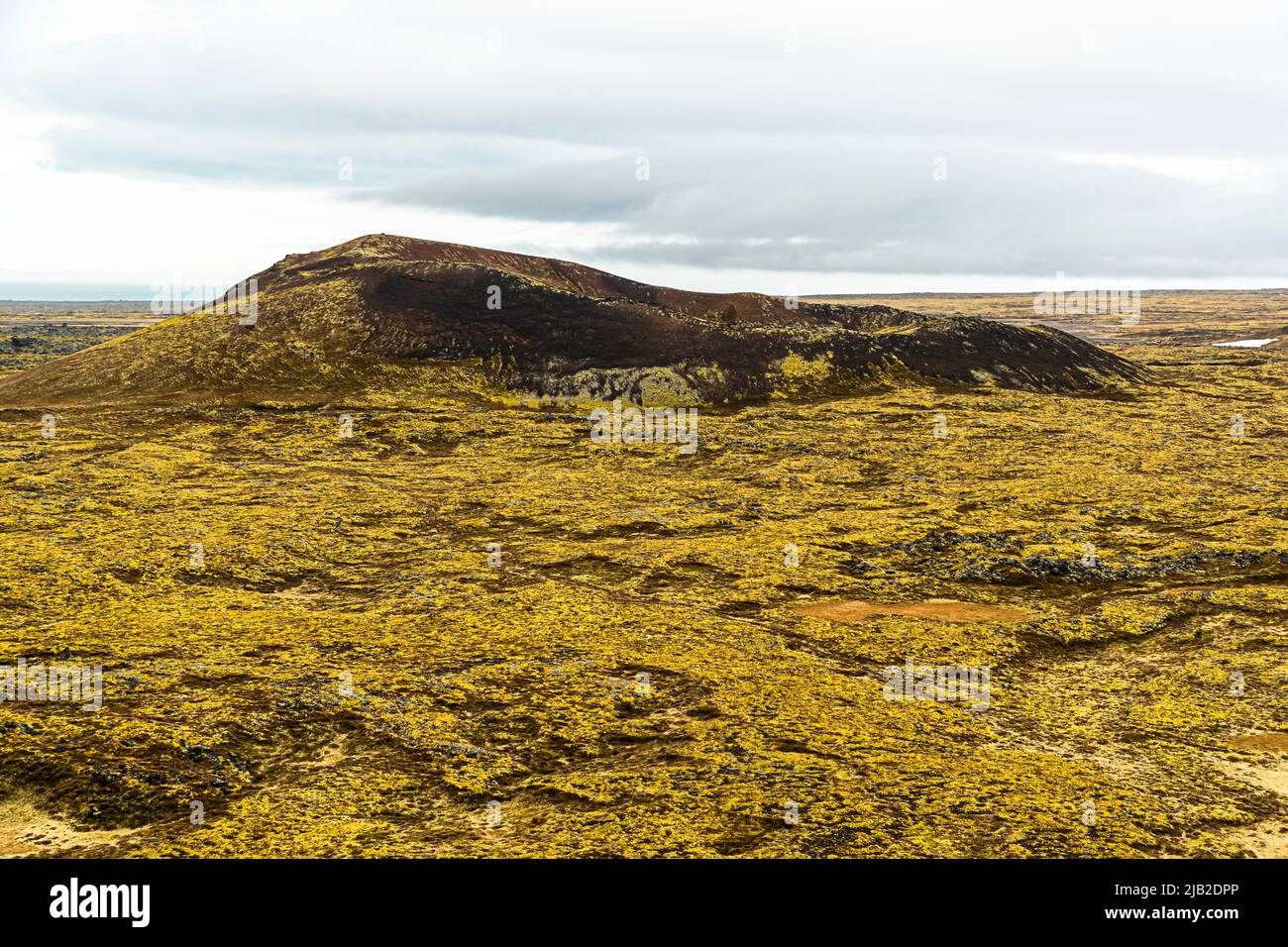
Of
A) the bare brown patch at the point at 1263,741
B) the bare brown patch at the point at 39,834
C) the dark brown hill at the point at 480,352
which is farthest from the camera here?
the dark brown hill at the point at 480,352

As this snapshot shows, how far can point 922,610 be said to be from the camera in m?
25.1

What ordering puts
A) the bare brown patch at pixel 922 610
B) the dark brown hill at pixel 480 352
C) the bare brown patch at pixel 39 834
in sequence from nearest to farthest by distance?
the bare brown patch at pixel 39 834, the bare brown patch at pixel 922 610, the dark brown hill at pixel 480 352

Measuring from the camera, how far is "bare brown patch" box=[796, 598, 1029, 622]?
24.5 meters

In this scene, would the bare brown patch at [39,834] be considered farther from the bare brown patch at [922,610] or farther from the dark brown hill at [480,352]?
the dark brown hill at [480,352]

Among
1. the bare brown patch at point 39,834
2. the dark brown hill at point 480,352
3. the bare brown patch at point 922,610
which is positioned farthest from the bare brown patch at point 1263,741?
the dark brown hill at point 480,352

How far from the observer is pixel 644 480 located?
44312 mm

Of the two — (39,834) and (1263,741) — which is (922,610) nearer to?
(1263,741)

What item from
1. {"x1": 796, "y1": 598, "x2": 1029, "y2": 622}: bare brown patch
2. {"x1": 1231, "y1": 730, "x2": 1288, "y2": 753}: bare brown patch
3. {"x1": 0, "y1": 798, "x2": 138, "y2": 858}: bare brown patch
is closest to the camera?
{"x1": 0, "y1": 798, "x2": 138, "y2": 858}: bare brown patch

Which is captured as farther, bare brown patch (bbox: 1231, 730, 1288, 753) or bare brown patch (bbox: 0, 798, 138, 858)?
bare brown patch (bbox: 1231, 730, 1288, 753)

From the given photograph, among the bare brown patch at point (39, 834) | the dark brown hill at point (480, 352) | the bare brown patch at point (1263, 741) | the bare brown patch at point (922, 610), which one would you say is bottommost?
the bare brown patch at point (1263, 741)

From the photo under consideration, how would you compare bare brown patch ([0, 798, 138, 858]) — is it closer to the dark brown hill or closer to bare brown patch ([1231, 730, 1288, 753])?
bare brown patch ([1231, 730, 1288, 753])

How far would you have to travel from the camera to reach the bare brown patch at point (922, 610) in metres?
24.5

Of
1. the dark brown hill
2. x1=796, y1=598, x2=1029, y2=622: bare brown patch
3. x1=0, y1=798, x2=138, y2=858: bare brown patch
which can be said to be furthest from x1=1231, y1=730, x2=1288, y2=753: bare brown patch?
the dark brown hill

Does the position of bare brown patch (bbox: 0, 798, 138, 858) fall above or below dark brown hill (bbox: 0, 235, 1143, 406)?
below
